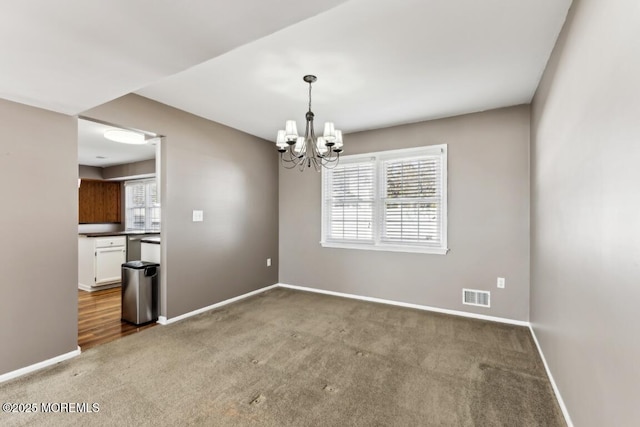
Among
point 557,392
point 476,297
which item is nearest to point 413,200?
point 476,297

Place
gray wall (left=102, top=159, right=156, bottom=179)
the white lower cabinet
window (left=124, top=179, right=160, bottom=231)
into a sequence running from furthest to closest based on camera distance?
window (left=124, top=179, right=160, bottom=231)
gray wall (left=102, top=159, right=156, bottom=179)
the white lower cabinet

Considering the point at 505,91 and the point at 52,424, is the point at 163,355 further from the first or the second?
the point at 505,91

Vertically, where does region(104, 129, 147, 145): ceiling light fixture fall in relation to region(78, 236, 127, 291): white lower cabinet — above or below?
above

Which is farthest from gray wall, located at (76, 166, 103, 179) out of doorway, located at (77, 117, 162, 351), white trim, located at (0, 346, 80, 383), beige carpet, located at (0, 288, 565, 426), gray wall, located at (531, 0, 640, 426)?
gray wall, located at (531, 0, 640, 426)

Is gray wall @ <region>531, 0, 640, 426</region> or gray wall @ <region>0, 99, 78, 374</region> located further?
gray wall @ <region>0, 99, 78, 374</region>

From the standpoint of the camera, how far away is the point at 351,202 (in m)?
4.43

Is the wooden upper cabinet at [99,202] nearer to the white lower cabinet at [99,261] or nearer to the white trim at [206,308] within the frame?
the white lower cabinet at [99,261]

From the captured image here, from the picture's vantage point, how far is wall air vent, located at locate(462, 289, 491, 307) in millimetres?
3506

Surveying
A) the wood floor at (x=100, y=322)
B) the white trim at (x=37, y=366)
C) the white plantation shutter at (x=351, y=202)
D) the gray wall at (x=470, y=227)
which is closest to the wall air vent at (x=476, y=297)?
the gray wall at (x=470, y=227)

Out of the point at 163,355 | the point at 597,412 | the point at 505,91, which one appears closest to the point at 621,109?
the point at 597,412

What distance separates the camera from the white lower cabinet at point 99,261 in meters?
4.99

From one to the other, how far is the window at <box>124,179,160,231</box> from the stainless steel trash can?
312cm

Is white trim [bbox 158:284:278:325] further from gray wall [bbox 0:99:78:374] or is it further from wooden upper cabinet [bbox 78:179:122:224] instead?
wooden upper cabinet [bbox 78:179:122:224]

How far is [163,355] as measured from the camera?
261 centimetres
